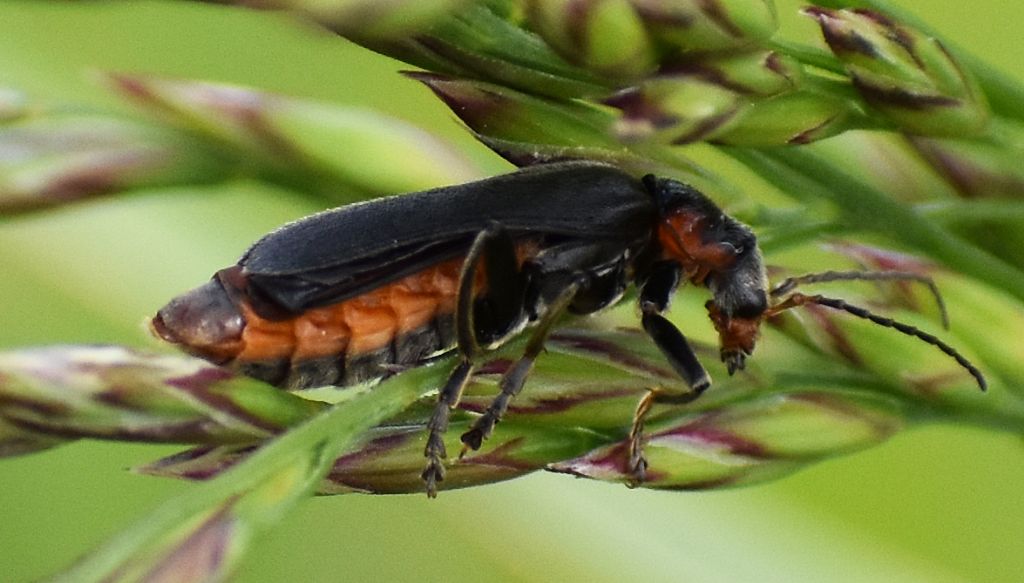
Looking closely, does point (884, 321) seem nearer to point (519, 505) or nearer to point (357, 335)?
point (357, 335)

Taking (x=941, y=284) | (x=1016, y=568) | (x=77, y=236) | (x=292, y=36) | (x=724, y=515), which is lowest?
(x=1016, y=568)

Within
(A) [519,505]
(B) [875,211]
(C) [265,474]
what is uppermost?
(C) [265,474]

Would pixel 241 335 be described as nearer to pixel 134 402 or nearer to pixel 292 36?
pixel 134 402

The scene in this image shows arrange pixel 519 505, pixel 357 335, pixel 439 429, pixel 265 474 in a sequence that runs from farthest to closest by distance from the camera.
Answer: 1. pixel 519 505
2. pixel 357 335
3. pixel 439 429
4. pixel 265 474

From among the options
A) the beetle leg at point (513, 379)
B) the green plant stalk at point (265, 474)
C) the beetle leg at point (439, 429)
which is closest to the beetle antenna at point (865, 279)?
the beetle leg at point (513, 379)

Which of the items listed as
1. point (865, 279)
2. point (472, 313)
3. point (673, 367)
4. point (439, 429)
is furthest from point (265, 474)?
point (865, 279)

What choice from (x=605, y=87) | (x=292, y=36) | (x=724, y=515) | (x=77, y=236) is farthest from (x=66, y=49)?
(x=292, y=36)
